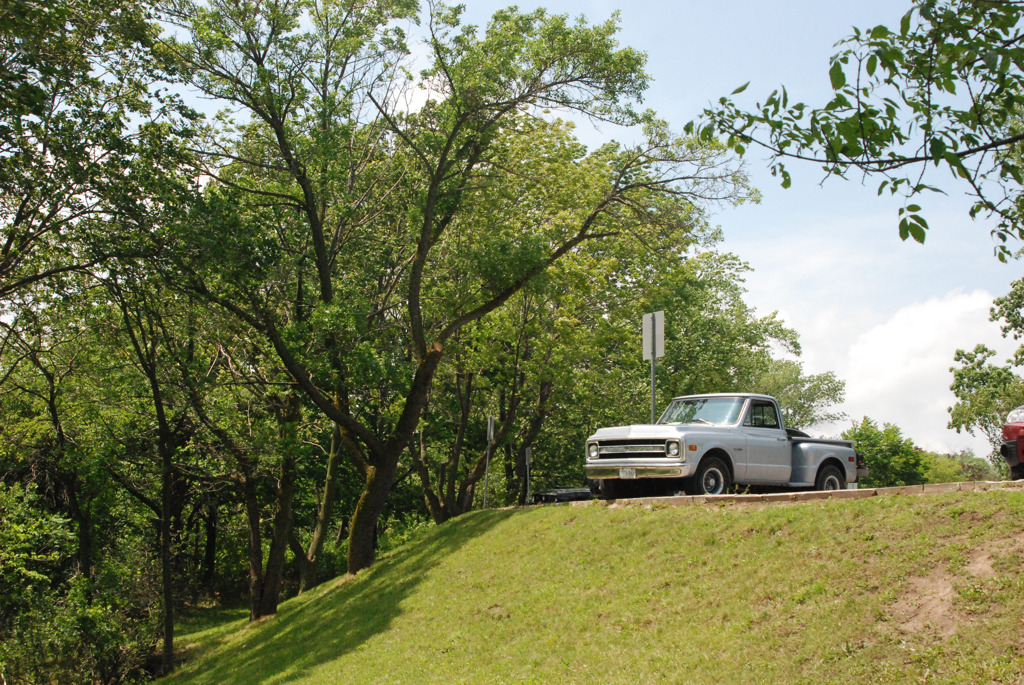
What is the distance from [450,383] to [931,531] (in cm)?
2001

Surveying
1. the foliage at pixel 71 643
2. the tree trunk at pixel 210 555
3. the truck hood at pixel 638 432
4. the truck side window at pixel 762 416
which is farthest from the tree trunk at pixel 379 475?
the tree trunk at pixel 210 555

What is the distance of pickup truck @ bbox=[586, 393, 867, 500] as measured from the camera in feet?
46.5

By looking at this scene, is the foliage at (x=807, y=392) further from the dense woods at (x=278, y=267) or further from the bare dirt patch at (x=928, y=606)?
the bare dirt patch at (x=928, y=606)

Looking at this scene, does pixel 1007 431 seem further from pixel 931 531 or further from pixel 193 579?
pixel 193 579

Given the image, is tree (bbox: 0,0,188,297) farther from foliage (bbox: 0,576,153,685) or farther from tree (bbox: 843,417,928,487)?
tree (bbox: 843,417,928,487)

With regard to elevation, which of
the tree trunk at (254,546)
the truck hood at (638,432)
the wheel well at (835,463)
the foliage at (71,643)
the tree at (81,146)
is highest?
the tree at (81,146)

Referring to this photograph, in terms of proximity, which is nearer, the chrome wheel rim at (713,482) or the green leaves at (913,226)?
the green leaves at (913,226)

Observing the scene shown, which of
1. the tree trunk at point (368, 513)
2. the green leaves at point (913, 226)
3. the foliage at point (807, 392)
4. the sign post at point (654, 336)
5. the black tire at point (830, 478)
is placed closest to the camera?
the green leaves at point (913, 226)

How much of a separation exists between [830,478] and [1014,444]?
327cm

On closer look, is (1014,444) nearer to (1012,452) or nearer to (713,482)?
(1012,452)

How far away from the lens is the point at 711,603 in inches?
388

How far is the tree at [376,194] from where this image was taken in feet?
60.3

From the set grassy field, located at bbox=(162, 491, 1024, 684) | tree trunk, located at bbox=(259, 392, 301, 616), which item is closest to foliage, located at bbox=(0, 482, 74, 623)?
tree trunk, located at bbox=(259, 392, 301, 616)

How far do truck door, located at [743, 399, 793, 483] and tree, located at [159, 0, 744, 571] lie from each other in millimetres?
6526
